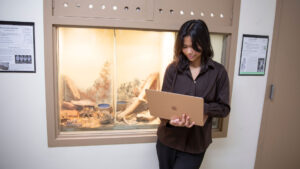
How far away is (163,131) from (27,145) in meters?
1.09

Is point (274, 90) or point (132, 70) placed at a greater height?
point (132, 70)

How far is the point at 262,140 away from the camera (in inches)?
65.2

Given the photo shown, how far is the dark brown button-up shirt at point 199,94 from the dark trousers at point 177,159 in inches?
2.0

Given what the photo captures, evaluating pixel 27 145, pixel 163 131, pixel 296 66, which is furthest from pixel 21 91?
pixel 296 66

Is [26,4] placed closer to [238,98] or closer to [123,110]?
[123,110]

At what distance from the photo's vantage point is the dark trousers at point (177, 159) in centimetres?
107

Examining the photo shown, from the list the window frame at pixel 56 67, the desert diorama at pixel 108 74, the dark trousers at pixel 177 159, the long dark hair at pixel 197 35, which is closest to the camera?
the long dark hair at pixel 197 35

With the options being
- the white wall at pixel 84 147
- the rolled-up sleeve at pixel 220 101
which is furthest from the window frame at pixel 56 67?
the rolled-up sleeve at pixel 220 101

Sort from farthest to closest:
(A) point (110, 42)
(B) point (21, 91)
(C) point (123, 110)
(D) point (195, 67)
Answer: (C) point (123, 110), (A) point (110, 42), (B) point (21, 91), (D) point (195, 67)

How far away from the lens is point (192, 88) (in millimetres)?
1031

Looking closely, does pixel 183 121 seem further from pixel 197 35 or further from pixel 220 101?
pixel 197 35

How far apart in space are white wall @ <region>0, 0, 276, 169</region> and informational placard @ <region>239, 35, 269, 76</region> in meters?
0.05

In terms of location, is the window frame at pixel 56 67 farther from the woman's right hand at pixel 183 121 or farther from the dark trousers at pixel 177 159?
the woman's right hand at pixel 183 121

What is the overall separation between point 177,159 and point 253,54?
3.71 feet
